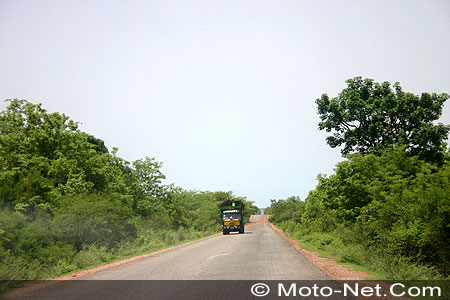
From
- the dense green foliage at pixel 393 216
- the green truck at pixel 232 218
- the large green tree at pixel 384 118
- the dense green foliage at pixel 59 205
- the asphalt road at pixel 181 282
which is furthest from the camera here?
the green truck at pixel 232 218

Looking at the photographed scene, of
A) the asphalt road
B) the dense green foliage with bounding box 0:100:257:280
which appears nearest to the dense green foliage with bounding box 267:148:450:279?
the asphalt road

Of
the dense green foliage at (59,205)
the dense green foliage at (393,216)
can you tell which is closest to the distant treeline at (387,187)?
the dense green foliage at (393,216)

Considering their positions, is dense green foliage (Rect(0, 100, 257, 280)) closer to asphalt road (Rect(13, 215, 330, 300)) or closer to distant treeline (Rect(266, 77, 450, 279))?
asphalt road (Rect(13, 215, 330, 300))

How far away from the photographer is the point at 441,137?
2688 cm

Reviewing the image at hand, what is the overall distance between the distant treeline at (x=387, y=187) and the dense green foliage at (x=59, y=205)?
42.3ft

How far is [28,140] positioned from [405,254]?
86.0ft

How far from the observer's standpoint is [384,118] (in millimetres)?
28188

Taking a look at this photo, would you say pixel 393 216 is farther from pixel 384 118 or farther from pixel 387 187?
pixel 384 118

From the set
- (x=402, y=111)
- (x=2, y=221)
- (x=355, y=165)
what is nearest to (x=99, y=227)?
(x=2, y=221)

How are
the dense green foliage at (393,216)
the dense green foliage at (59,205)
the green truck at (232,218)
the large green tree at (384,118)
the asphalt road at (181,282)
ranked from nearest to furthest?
the asphalt road at (181,282) < the dense green foliage at (393,216) < the dense green foliage at (59,205) < the large green tree at (384,118) < the green truck at (232,218)

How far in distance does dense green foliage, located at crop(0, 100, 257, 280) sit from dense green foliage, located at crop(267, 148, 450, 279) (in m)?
12.9

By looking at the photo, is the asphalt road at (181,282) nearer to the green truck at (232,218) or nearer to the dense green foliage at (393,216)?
the dense green foliage at (393,216)

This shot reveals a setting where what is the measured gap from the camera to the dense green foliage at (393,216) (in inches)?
468

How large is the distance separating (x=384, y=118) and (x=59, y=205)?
25049mm
